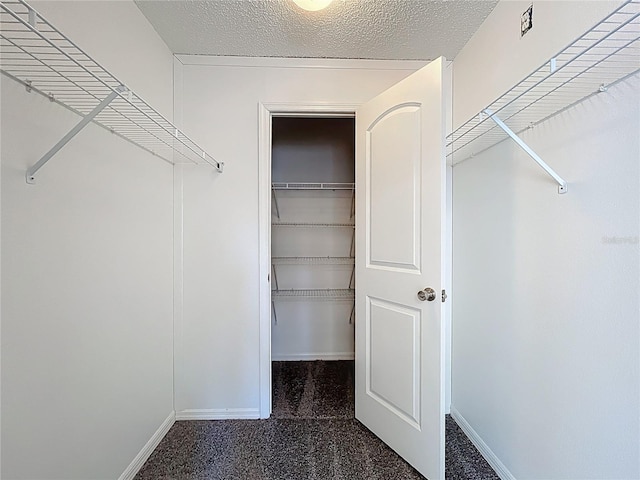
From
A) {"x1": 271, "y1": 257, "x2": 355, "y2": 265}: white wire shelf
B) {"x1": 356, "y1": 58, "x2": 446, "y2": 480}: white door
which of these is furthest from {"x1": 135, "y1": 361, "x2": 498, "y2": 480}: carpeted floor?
{"x1": 271, "y1": 257, "x2": 355, "y2": 265}: white wire shelf

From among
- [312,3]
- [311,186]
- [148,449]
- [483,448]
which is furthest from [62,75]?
[483,448]

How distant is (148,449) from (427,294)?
1648 millimetres

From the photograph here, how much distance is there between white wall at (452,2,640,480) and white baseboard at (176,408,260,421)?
1321 millimetres

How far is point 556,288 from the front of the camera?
122 centimetres

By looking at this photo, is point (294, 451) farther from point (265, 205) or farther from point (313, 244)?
point (313, 244)

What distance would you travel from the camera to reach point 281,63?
2084mm

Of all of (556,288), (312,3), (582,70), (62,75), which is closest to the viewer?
(62,75)

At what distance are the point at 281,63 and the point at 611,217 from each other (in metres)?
1.88

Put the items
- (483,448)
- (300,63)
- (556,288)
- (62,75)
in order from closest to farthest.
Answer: (62,75) → (556,288) → (483,448) → (300,63)

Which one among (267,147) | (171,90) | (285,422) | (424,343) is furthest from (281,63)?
(285,422)

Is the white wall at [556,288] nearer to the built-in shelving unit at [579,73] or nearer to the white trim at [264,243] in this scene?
the built-in shelving unit at [579,73]

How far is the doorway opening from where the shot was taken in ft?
10.3

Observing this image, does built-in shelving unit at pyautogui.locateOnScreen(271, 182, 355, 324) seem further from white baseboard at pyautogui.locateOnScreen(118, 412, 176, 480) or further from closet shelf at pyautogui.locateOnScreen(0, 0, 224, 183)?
closet shelf at pyautogui.locateOnScreen(0, 0, 224, 183)

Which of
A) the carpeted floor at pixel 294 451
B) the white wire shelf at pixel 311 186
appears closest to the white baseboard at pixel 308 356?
the carpeted floor at pixel 294 451
